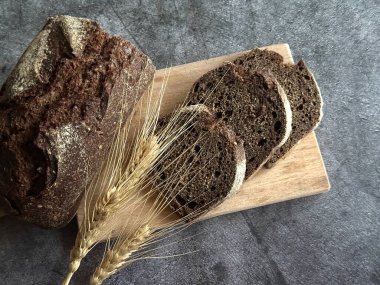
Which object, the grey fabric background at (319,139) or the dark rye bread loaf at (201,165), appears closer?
the dark rye bread loaf at (201,165)

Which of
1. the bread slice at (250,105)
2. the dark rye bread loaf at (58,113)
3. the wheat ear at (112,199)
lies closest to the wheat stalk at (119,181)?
the wheat ear at (112,199)

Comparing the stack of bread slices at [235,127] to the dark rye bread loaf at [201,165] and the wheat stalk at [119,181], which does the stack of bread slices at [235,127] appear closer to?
the dark rye bread loaf at [201,165]

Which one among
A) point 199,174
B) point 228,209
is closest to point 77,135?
point 199,174

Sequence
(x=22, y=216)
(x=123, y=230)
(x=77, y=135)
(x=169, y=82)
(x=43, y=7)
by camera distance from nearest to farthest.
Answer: (x=77, y=135) < (x=22, y=216) < (x=123, y=230) < (x=169, y=82) < (x=43, y=7)

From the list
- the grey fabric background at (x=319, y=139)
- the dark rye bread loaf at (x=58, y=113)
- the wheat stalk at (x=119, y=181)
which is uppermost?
the dark rye bread loaf at (x=58, y=113)

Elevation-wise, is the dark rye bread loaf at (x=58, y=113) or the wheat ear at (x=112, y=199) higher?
the dark rye bread loaf at (x=58, y=113)

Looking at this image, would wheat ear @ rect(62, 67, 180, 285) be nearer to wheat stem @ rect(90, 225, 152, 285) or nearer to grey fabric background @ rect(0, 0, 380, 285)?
wheat stem @ rect(90, 225, 152, 285)

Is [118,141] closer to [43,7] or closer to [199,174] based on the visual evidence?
[199,174]
